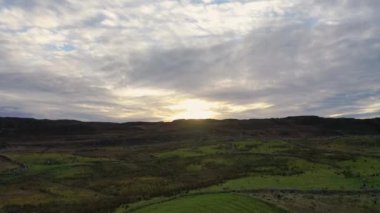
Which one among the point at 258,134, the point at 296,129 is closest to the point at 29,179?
the point at 258,134

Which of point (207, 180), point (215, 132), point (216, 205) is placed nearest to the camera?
point (216, 205)

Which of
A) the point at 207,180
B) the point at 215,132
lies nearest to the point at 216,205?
the point at 207,180

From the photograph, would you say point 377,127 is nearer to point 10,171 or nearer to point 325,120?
point 325,120

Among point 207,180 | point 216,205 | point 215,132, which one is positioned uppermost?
point 215,132

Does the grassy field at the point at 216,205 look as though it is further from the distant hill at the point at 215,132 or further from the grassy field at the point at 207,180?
the distant hill at the point at 215,132

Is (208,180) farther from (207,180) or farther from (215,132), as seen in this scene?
(215,132)

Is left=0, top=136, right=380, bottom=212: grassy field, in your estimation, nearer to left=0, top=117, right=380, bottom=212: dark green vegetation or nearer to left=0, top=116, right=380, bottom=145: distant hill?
left=0, top=117, right=380, bottom=212: dark green vegetation

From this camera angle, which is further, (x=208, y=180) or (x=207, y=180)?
(x=207, y=180)

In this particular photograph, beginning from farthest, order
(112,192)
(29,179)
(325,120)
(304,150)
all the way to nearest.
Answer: (325,120) < (304,150) < (29,179) < (112,192)

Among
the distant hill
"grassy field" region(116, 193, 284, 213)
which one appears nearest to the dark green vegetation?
"grassy field" region(116, 193, 284, 213)
